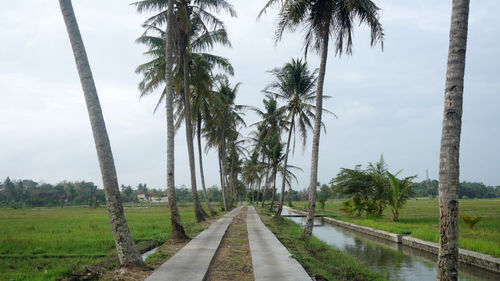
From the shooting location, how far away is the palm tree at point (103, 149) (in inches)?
251

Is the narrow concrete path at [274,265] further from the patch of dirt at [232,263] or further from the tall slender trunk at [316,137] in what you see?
the tall slender trunk at [316,137]

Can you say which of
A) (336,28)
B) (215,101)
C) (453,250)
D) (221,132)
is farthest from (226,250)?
(221,132)

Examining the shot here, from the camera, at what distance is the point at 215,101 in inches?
770

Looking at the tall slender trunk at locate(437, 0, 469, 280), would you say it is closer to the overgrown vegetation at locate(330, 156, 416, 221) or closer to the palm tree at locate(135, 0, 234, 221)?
the palm tree at locate(135, 0, 234, 221)

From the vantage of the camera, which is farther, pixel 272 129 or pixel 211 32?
pixel 272 129

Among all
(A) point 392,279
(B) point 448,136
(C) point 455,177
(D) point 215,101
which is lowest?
→ (A) point 392,279

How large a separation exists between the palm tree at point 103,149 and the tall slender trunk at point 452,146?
16.9 feet

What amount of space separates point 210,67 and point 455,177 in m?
16.9

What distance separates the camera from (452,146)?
14.2ft

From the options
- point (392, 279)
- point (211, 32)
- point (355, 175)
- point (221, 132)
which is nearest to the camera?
point (392, 279)

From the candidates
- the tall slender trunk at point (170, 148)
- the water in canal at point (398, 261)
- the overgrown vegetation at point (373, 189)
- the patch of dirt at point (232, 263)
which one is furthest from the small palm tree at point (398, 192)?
the tall slender trunk at point (170, 148)

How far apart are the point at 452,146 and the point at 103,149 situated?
18.9 feet

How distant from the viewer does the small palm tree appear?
70.6ft

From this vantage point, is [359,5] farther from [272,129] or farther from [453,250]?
[272,129]
